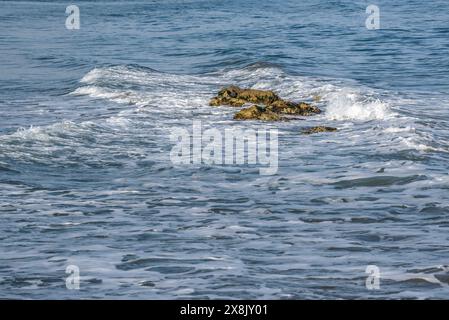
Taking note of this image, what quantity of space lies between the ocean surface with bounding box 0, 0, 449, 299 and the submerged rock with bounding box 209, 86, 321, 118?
363mm

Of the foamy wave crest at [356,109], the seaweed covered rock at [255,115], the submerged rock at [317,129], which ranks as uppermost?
the seaweed covered rock at [255,115]

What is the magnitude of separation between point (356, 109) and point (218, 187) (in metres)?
6.10

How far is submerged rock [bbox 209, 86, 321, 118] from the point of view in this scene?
16.4m

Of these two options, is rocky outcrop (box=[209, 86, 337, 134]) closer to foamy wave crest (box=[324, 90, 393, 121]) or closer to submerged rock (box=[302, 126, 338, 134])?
submerged rock (box=[302, 126, 338, 134])

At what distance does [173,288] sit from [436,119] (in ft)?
30.6

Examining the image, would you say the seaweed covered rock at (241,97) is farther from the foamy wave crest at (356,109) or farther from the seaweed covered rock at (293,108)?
the foamy wave crest at (356,109)

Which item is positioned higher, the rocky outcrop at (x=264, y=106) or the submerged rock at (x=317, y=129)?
the rocky outcrop at (x=264, y=106)

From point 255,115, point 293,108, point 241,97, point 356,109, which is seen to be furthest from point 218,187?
point 241,97

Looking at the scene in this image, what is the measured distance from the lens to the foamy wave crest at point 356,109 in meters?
16.2

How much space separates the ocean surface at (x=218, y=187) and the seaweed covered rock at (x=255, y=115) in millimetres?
290

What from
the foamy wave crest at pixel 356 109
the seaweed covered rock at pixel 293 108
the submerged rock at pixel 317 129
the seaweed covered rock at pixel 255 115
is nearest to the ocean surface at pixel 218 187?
the foamy wave crest at pixel 356 109

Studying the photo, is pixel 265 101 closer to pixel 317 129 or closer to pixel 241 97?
pixel 241 97
